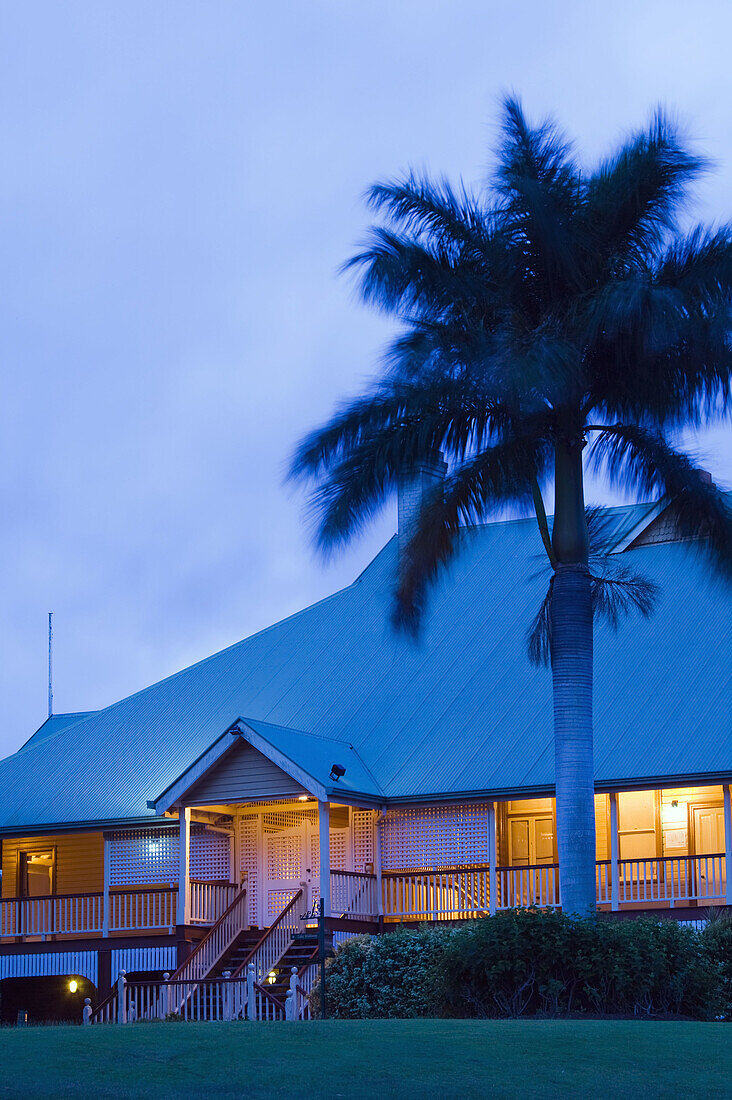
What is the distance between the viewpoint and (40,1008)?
1446 inches

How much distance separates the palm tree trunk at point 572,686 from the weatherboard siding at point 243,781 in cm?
758

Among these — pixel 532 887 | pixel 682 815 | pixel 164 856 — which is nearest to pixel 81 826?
pixel 164 856

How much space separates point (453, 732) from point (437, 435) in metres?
8.93

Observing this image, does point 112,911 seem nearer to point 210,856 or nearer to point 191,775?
point 210,856

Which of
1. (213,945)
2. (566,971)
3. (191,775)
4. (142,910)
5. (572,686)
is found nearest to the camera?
(566,971)

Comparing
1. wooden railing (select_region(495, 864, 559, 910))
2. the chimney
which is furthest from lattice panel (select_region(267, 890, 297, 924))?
the chimney

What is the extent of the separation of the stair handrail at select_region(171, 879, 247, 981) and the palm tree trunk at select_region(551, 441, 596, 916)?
9.12 m

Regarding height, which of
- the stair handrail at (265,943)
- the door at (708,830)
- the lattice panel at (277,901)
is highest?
the door at (708,830)

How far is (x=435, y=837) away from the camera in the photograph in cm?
2922

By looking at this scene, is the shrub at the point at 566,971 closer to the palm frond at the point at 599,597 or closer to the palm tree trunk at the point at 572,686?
the palm tree trunk at the point at 572,686

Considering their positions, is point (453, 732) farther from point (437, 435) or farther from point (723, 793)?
point (437, 435)

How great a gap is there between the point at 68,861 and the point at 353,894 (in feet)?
29.6

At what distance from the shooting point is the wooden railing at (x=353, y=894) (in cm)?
2812

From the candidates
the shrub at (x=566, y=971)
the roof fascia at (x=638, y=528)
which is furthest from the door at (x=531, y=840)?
the shrub at (x=566, y=971)
